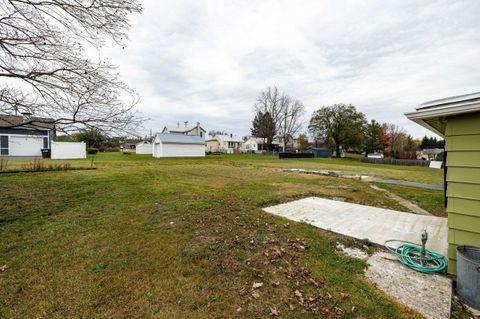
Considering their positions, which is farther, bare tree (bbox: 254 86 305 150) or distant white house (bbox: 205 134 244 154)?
distant white house (bbox: 205 134 244 154)

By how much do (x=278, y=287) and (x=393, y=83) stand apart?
2086 cm

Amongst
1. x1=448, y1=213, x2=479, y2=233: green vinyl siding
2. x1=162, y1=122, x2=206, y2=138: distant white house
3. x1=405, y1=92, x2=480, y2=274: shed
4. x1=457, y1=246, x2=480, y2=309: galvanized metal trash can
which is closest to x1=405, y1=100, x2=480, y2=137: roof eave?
x1=405, y1=92, x2=480, y2=274: shed

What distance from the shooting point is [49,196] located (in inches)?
243

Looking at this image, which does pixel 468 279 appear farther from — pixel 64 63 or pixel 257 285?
pixel 64 63

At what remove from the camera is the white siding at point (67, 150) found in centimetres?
2184

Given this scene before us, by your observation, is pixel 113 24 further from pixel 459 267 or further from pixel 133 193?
pixel 459 267

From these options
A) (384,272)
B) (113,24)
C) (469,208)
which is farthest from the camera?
(113,24)

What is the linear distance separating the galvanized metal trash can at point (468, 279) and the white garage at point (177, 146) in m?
30.9

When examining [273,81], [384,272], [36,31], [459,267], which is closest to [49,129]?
[36,31]

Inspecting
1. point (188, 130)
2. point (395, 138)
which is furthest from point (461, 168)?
point (395, 138)

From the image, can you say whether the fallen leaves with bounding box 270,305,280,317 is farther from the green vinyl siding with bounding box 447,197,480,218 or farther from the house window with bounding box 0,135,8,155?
the house window with bounding box 0,135,8,155

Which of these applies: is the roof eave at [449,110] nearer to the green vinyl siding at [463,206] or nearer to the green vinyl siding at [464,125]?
the green vinyl siding at [464,125]

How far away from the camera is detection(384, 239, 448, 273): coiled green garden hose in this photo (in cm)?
277

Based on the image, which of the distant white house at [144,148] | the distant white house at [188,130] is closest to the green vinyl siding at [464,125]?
the distant white house at [144,148]
